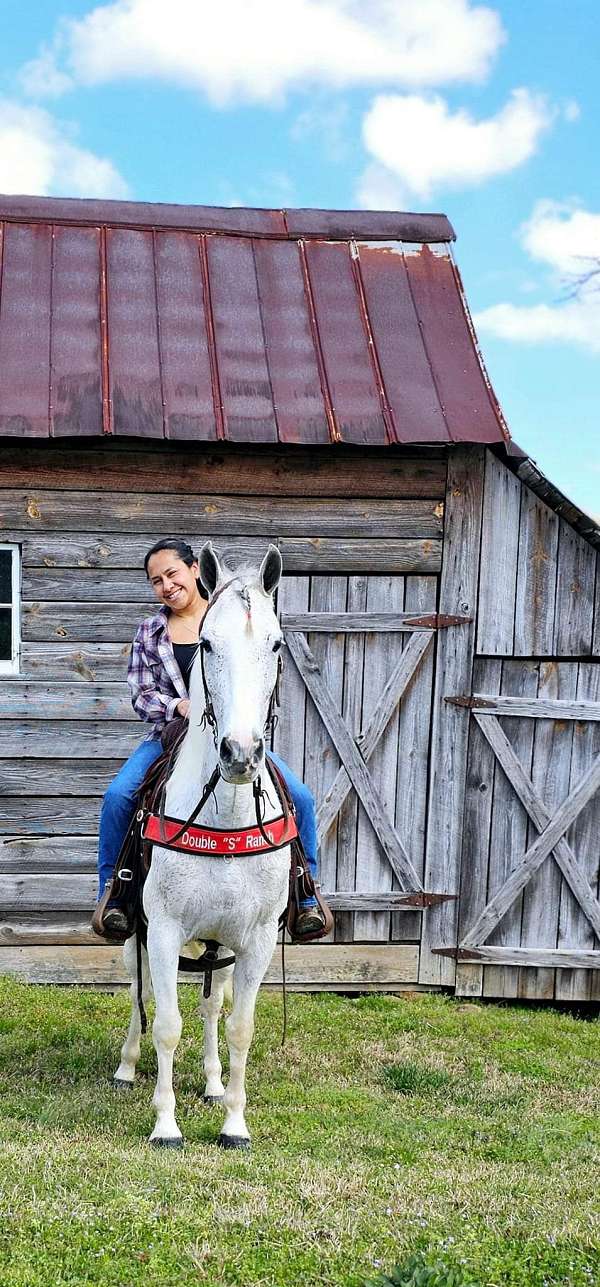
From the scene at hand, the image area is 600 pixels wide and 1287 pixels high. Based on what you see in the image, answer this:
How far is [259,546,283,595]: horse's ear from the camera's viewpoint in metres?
4.42

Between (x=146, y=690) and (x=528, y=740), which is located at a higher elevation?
(x=146, y=690)

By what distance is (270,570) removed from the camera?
14.7ft

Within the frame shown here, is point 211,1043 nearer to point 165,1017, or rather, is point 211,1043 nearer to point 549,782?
point 165,1017

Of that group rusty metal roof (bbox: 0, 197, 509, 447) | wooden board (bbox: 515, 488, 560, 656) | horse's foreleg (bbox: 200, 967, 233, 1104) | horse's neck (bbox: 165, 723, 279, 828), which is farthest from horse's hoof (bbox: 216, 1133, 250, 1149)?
rusty metal roof (bbox: 0, 197, 509, 447)

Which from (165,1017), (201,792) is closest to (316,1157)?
(165,1017)

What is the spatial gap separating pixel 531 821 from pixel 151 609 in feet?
9.98

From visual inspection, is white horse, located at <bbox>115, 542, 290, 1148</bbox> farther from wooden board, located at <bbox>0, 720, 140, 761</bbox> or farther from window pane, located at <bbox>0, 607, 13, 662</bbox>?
window pane, located at <bbox>0, 607, 13, 662</bbox>

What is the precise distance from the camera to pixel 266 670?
4145 millimetres

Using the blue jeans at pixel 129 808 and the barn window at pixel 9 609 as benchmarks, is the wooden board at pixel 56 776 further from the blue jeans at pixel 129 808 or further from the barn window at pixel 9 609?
the blue jeans at pixel 129 808

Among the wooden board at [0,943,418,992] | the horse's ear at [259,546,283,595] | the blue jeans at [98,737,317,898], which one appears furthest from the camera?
the wooden board at [0,943,418,992]

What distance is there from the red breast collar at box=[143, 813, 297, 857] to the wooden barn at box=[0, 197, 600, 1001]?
9.45 ft

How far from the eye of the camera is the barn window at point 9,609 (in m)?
7.45

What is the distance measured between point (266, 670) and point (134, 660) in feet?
4.89

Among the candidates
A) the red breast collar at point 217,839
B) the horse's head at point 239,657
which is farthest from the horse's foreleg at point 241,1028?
the horse's head at point 239,657
